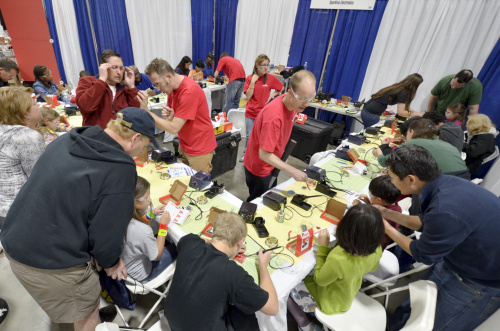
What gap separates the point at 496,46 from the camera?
4.22m

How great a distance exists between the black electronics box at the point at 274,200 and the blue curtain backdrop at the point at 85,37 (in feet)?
19.3

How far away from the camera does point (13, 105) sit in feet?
5.60

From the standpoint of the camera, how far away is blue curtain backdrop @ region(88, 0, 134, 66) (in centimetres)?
546

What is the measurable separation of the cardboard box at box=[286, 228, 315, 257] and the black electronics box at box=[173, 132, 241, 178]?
229 centimetres

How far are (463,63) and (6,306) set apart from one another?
7.21m

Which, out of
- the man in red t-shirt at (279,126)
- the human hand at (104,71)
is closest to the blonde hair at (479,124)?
the man in red t-shirt at (279,126)

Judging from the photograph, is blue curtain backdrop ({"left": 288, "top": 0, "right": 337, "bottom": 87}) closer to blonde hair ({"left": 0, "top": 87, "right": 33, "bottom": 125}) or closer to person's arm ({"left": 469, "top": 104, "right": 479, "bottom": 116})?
person's arm ({"left": 469, "top": 104, "right": 479, "bottom": 116})

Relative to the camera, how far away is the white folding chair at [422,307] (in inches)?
49.4

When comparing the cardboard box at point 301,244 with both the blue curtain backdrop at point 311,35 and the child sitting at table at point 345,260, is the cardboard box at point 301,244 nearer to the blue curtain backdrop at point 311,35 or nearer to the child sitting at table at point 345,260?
the child sitting at table at point 345,260

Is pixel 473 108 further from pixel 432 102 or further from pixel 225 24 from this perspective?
pixel 225 24

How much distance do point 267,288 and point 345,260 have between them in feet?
1.68

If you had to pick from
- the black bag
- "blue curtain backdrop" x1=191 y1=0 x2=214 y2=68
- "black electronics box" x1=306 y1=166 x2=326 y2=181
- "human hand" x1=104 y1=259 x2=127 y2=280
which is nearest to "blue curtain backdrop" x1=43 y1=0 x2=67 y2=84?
"blue curtain backdrop" x1=191 y1=0 x2=214 y2=68

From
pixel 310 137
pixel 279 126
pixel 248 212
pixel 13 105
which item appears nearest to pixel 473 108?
pixel 310 137

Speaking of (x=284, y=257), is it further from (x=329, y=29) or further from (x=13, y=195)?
(x=329, y=29)
